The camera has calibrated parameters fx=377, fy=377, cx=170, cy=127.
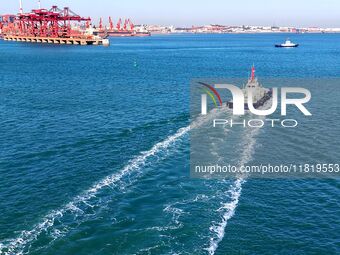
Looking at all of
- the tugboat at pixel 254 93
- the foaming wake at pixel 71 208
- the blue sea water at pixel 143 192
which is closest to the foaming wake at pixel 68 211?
the foaming wake at pixel 71 208

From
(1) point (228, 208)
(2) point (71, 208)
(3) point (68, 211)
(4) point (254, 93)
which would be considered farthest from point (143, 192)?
(4) point (254, 93)

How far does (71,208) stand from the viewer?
46875 mm

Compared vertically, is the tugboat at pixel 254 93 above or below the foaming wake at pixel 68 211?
above

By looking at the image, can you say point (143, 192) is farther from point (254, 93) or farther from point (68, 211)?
point (254, 93)

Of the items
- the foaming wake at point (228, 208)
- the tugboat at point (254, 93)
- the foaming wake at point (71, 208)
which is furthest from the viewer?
the tugboat at point (254, 93)

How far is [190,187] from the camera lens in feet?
173

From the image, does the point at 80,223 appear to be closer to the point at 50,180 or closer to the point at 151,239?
the point at 151,239

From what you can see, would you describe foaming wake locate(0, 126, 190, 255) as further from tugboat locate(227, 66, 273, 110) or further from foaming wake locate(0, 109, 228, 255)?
tugboat locate(227, 66, 273, 110)

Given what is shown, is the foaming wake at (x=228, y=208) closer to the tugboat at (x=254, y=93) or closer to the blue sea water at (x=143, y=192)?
the blue sea water at (x=143, y=192)

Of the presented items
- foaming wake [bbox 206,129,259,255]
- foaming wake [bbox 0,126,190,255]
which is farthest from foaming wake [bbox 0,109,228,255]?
foaming wake [bbox 206,129,259,255]

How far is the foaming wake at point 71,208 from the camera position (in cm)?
3944

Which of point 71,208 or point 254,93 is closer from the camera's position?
point 71,208

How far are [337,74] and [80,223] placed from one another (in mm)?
148093

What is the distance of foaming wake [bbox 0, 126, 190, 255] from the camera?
39.4 meters
